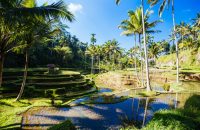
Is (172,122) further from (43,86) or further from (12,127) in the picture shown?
(43,86)

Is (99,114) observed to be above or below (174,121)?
below

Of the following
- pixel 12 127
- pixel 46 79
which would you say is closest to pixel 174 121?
pixel 12 127

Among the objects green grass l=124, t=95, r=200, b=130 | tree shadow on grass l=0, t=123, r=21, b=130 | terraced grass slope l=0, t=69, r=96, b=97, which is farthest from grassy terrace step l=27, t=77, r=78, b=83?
green grass l=124, t=95, r=200, b=130

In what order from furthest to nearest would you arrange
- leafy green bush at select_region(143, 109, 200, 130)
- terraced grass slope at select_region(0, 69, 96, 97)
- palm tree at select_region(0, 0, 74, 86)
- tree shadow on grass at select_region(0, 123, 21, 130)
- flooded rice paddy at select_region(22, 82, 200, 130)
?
terraced grass slope at select_region(0, 69, 96, 97), flooded rice paddy at select_region(22, 82, 200, 130), tree shadow on grass at select_region(0, 123, 21, 130), palm tree at select_region(0, 0, 74, 86), leafy green bush at select_region(143, 109, 200, 130)

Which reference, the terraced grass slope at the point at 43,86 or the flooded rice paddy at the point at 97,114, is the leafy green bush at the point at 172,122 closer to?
the flooded rice paddy at the point at 97,114

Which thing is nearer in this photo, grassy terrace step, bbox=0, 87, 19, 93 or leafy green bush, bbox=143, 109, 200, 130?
leafy green bush, bbox=143, 109, 200, 130

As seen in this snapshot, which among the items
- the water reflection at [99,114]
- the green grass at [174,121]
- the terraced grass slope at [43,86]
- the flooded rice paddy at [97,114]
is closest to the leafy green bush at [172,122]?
the green grass at [174,121]

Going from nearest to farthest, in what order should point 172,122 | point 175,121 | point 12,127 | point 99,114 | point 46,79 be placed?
point 172,122 < point 175,121 < point 12,127 < point 99,114 < point 46,79

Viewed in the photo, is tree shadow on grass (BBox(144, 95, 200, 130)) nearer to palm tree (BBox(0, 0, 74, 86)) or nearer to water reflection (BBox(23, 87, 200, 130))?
water reflection (BBox(23, 87, 200, 130))

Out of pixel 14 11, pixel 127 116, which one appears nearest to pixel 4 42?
pixel 14 11

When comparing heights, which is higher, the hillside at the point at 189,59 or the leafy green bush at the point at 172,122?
the hillside at the point at 189,59

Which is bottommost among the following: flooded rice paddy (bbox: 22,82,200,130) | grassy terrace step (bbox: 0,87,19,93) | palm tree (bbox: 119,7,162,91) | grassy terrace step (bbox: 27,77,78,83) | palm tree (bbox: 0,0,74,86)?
flooded rice paddy (bbox: 22,82,200,130)

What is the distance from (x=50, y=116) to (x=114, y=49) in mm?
62692

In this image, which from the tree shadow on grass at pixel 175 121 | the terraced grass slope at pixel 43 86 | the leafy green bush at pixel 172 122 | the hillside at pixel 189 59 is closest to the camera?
the leafy green bush at pixel 172 122
